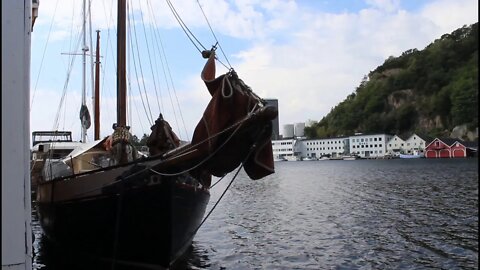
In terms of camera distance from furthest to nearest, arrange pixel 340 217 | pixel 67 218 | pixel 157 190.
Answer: pixel 340 217, pixel 67 218, pixel 157 190

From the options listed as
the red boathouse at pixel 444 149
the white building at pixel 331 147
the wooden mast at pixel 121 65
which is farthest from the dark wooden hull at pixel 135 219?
the white building at pixel 331 147

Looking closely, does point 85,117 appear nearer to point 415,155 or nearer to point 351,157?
point 415,155

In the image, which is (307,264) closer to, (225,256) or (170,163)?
(225,256)

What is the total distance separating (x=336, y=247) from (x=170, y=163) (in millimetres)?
8422

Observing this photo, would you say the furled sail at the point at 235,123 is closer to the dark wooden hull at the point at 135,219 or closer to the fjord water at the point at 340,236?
the dark wooden hull at the point at 135,219

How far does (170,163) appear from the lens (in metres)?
10.7

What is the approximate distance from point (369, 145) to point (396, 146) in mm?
13254

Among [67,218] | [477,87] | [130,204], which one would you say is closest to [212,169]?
[130,204]

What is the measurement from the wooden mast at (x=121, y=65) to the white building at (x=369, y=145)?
488 feet

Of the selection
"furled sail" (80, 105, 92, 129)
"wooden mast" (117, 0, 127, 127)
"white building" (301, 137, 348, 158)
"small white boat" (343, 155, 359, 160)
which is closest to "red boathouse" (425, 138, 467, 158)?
"small white boat" (343, 155, 359, 160)

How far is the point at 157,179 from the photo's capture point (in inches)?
431

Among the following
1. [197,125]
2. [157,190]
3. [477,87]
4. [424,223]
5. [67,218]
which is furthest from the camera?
[424,223]

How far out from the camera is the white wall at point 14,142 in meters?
3.48

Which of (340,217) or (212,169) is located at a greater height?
(212,169)
